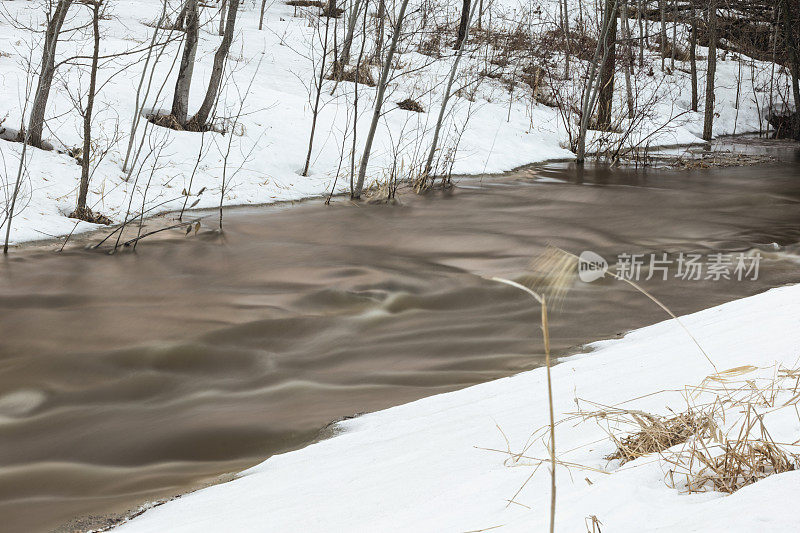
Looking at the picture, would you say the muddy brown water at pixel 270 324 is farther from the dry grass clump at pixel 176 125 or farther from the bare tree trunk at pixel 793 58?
the bare tree trunk at pixel 793 58

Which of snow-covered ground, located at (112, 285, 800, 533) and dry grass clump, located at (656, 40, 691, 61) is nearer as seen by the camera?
snow-covered ground, located at (112, 285, 800, 533)

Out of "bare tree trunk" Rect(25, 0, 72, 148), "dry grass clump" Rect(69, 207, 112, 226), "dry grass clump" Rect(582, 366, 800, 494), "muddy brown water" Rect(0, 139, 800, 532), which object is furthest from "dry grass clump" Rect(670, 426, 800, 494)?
"dry grass clump" Rect(69, 207, 112, 226)

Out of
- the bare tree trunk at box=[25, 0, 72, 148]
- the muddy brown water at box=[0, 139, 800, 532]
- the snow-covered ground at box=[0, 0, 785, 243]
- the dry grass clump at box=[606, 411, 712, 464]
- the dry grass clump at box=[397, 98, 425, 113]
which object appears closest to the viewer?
the dry grass clump at box=[606, 411, 712, 464]

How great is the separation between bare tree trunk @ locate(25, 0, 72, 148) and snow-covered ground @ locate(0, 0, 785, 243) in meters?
0.15

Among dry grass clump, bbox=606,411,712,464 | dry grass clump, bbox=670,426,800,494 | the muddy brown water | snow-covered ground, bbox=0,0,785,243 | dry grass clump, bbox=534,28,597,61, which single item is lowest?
the muddy brown water

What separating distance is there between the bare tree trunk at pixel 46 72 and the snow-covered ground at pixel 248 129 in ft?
0.50

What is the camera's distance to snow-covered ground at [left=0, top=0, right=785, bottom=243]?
767 centimetres

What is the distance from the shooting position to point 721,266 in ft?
20.1

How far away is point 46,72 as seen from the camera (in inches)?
294

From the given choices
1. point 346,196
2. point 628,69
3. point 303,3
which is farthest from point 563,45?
point 346,196

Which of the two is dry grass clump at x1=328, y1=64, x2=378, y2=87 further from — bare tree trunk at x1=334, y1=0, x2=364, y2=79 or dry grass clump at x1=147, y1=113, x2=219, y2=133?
dry grass clump at x1=147, y1=113, x2=219, y2=133

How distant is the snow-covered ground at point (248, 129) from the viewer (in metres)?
7.67

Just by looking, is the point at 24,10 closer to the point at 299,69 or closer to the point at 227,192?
the point at 299,69

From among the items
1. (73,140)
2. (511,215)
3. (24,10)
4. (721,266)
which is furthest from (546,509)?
(24,10)
